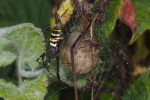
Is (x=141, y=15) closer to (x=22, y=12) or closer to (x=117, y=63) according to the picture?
(x=117, y=63)

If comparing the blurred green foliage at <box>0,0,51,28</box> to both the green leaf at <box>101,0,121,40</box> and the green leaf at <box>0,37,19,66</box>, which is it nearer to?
the green leaf at <box>0,37,19,66</box>

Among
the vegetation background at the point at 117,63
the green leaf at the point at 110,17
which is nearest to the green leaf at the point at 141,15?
the vegetation background at the point at 117,63

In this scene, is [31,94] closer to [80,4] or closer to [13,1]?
[80,4]

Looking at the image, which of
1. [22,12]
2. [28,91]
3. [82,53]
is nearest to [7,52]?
[28,91]

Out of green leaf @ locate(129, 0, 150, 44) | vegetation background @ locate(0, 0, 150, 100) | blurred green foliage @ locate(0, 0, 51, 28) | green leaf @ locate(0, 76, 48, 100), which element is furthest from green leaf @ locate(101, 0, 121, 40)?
blurred green foliage @ locate(0, 0, 51, 28)

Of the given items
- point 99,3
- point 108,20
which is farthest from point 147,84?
point 99,3

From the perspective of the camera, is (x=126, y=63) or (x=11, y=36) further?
(x=126, y=63)
